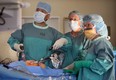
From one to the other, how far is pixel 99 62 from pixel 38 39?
2.00 ft

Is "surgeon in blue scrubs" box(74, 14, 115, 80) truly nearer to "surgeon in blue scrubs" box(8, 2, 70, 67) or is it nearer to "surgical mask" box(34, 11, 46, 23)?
"surgeon in blue scrubs" box(8, 2, 70, 67)

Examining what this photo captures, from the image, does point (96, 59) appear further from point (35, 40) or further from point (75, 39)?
point (35, 40)

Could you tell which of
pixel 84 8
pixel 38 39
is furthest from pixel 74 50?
pixel 84 8

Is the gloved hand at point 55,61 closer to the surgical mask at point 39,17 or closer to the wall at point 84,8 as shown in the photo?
the surgical mask at point 39,17

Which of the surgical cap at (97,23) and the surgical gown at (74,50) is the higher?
the surgical cap at (97,23)

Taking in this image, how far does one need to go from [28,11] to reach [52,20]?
576 mm

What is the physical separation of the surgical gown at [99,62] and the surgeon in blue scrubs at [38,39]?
0.31 metres

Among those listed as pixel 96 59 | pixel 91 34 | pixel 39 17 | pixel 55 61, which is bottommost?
pixel 55 61

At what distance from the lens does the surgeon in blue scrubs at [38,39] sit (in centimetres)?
193

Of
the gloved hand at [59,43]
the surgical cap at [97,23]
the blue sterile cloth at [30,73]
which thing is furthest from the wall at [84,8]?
the blue sterile cloth at [30,73]

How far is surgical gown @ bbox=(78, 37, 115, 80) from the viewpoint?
162 cm

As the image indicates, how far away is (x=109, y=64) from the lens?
5.34 feet

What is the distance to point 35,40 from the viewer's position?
1.95 metres

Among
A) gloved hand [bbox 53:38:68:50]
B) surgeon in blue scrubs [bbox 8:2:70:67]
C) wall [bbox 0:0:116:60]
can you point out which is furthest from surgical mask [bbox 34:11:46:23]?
wall [bbox 0:0:116:60]
